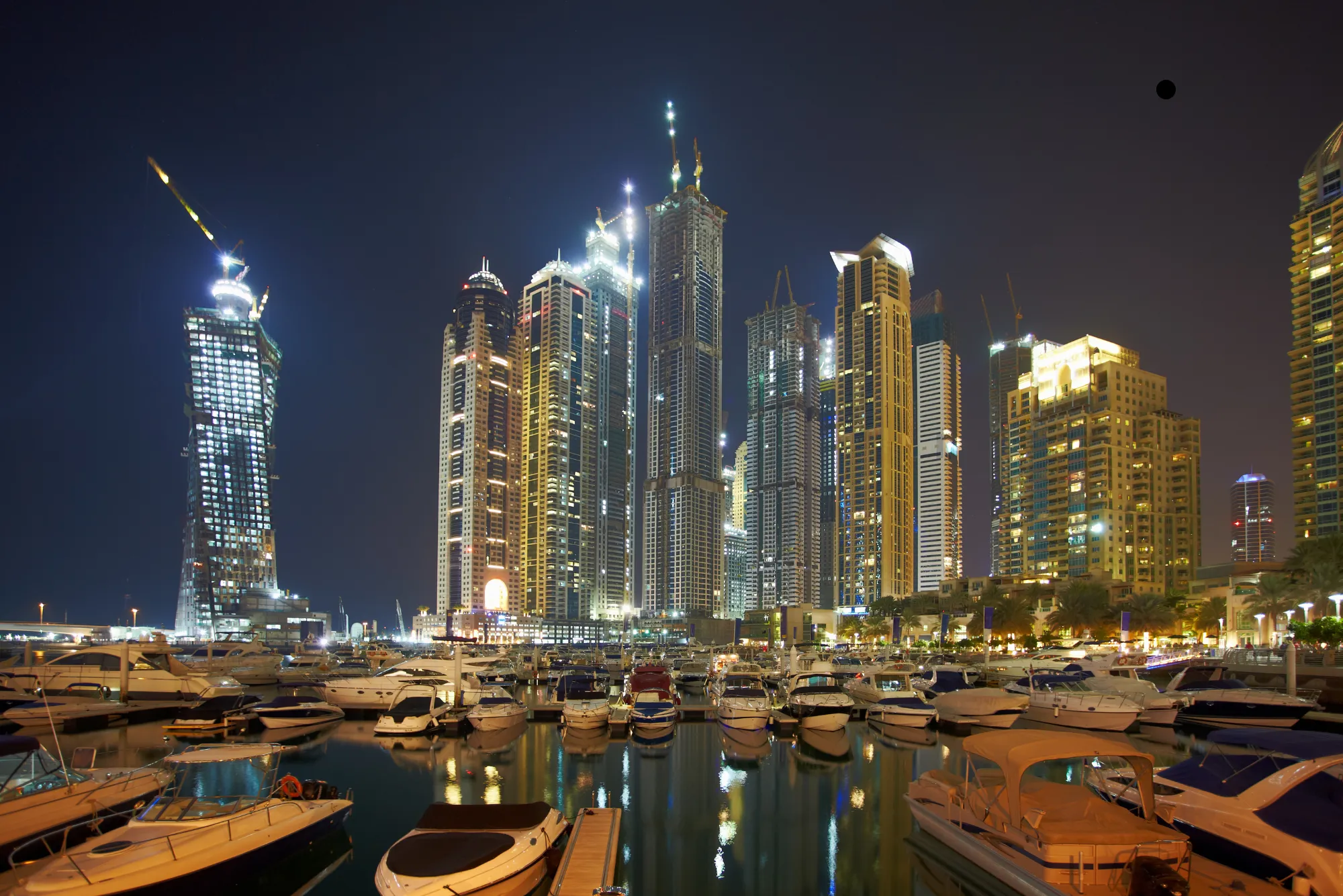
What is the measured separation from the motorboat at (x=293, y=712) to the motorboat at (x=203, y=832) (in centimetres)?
2111

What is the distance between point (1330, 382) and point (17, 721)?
13829 centimetres

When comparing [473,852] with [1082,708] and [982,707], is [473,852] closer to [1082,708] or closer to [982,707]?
[982,707]

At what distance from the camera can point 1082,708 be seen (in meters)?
35.6

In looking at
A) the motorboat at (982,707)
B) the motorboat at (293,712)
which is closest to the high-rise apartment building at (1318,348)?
the motorboat at (982,707)

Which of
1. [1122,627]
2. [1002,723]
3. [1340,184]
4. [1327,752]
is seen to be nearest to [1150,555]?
[1340,184]

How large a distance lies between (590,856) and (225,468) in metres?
172

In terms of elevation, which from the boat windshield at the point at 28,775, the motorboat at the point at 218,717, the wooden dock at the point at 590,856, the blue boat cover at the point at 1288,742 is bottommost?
the motorboat at the point at 218,717

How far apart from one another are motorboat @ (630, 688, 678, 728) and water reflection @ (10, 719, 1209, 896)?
64 centimetres

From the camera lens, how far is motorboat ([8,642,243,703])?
44.2 meters

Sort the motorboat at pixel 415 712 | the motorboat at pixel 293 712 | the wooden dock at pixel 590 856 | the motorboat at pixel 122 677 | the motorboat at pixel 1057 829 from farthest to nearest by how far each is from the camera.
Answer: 1. the motorboat at pixel 122 677
2. the motorboat at pixel 293 712
3. the motorboat at pixel 415 712
4. the wooden dock at pixel 590 856
5. the motorboat at pixel 1057 829

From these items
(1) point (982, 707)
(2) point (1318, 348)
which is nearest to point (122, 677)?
(1) point (982, 707)

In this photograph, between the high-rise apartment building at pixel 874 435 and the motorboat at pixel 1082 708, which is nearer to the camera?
the motorboat at pixel 1082 708

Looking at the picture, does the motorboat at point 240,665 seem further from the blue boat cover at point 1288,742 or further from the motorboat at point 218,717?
A: the blue boat cover at point 1288,742

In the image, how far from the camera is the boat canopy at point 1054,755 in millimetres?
14422
